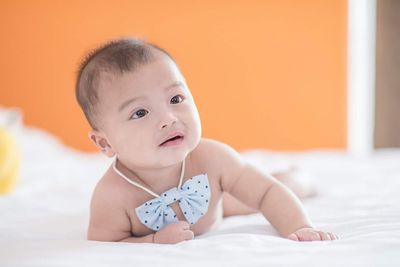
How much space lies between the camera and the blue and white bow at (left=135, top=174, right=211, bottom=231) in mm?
1176

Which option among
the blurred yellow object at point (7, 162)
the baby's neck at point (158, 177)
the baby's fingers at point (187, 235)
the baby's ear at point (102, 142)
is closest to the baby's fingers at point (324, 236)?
the baby's fingers at point (187, 235)

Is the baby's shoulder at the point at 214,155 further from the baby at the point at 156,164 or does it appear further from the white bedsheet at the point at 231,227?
the white bedsheet at the point at 231,227

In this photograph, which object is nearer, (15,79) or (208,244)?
(208,244)

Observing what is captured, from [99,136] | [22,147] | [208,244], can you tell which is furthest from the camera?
[22,147]

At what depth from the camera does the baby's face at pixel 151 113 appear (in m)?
1.11

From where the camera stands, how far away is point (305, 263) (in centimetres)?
84

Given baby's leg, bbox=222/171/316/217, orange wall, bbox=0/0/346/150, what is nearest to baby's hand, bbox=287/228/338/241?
baby's leg, bbox=222/171/316/217

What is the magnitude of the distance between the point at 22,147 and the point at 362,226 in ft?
5.81

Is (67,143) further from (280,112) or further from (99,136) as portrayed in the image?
(99,136)

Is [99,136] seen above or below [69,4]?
below

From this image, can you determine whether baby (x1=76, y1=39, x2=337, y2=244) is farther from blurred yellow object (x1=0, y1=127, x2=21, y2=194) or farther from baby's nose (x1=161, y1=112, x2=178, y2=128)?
blurred yellow object (x1=0, y1=127, x2=21, y2=194)

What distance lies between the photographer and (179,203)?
121cm

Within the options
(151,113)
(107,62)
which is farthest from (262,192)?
(107,62)

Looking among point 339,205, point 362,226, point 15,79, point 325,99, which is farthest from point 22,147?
point 325,99
